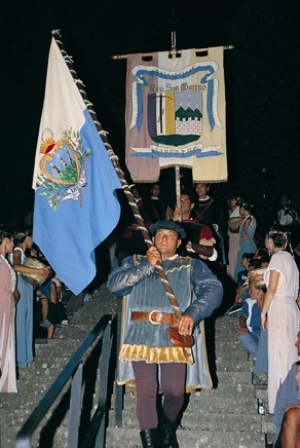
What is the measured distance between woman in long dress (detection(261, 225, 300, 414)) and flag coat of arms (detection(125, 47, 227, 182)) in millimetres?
1829

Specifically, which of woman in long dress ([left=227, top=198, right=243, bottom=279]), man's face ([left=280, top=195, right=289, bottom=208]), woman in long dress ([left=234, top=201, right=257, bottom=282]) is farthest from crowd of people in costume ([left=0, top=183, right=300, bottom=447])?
man's face ([left=280, top=195, right=289, bottom=208])

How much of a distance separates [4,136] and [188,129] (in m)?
8.76

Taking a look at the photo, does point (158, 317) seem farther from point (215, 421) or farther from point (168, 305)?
point (215, 421)

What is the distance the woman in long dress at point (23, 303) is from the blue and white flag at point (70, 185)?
240 cm

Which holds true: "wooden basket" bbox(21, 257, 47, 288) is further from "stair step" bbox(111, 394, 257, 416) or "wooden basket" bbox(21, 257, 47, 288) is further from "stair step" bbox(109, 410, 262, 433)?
"stair step" bbox(109, 410, 262, 433)

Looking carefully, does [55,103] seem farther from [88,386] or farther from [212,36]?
[212,36]

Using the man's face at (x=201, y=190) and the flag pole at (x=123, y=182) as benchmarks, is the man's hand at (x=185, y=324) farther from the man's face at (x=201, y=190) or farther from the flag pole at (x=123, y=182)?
the man's face at (x=201, y=190)

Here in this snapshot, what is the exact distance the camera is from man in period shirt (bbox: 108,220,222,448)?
4.97 meters

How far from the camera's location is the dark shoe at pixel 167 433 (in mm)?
4914

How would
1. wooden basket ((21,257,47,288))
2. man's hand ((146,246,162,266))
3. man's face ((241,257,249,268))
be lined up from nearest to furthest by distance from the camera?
man's hand ((146,246,162,266)) → wooden basket ((21,257,47,288)) → man's face ((241,257,249,268))

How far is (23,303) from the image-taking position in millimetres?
7523

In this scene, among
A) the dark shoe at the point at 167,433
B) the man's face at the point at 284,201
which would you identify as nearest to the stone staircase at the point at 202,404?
the dark shoe at the point at 167,433

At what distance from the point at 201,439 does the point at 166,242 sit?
1782mm

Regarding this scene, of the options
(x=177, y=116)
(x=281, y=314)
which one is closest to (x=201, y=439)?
(x=281, y=314)
